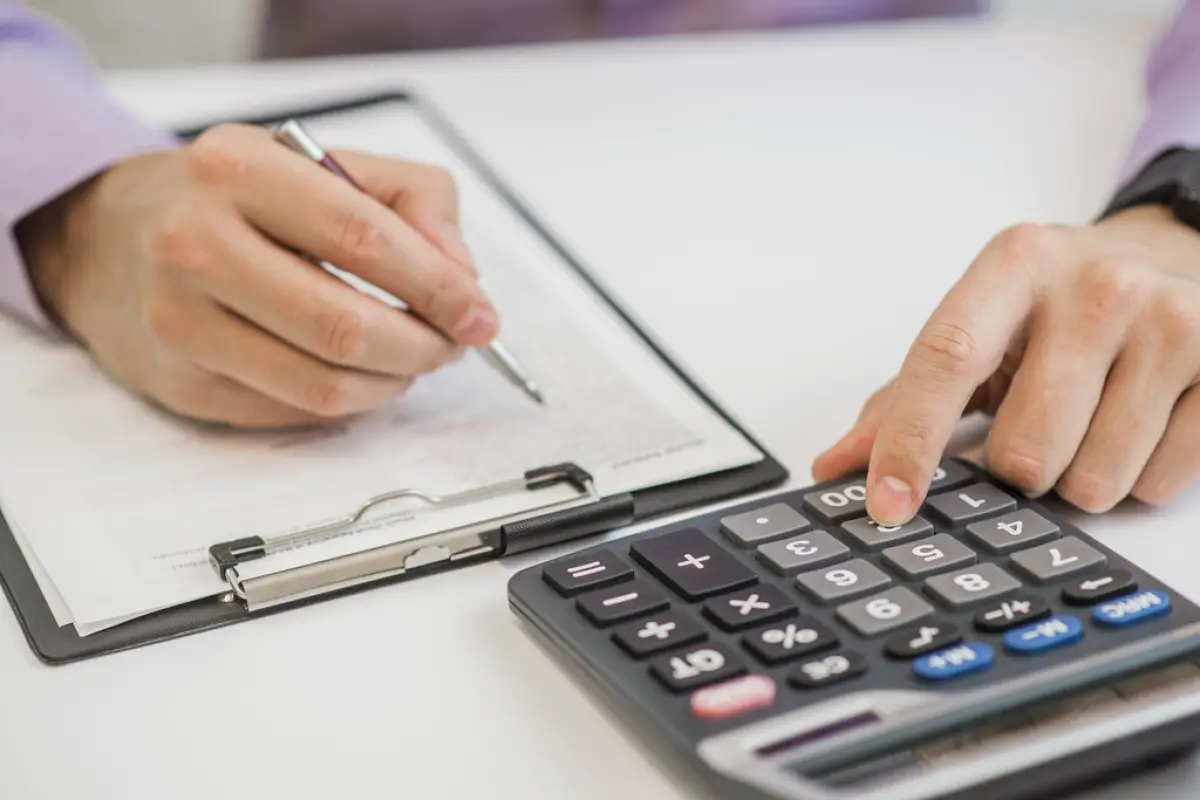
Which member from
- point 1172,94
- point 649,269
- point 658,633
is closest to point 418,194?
point 649,269

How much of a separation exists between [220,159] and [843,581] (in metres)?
0.32

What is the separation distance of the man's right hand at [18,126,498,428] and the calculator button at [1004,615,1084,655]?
26 centimetres

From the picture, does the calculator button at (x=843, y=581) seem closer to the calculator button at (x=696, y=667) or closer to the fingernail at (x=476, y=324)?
the calculator button at (x=696, y=667)

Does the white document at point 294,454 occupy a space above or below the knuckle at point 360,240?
below

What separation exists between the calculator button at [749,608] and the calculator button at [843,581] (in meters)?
0.01

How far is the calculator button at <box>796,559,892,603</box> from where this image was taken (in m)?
0.44

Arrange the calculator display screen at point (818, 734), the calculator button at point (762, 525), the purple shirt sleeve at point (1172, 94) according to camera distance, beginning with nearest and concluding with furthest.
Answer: the calculator display screen at point (818, 734), the calculator button at point (762, 525), the purple shirt sleeve at point (1172, 94)

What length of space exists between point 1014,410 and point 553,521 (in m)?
0.18

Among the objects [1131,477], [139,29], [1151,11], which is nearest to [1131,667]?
[1131,477]

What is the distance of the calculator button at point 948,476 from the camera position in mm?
512

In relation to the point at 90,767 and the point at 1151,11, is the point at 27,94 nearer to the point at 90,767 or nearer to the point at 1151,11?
the point at 90,767

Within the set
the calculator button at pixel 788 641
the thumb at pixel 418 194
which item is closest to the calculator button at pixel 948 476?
the calculator button at pixel 788 641

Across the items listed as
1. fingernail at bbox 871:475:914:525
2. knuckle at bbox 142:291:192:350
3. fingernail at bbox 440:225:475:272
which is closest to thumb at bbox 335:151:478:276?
fingernail at bbox 440:225:475:272

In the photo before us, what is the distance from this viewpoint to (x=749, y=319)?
0.70 metres
